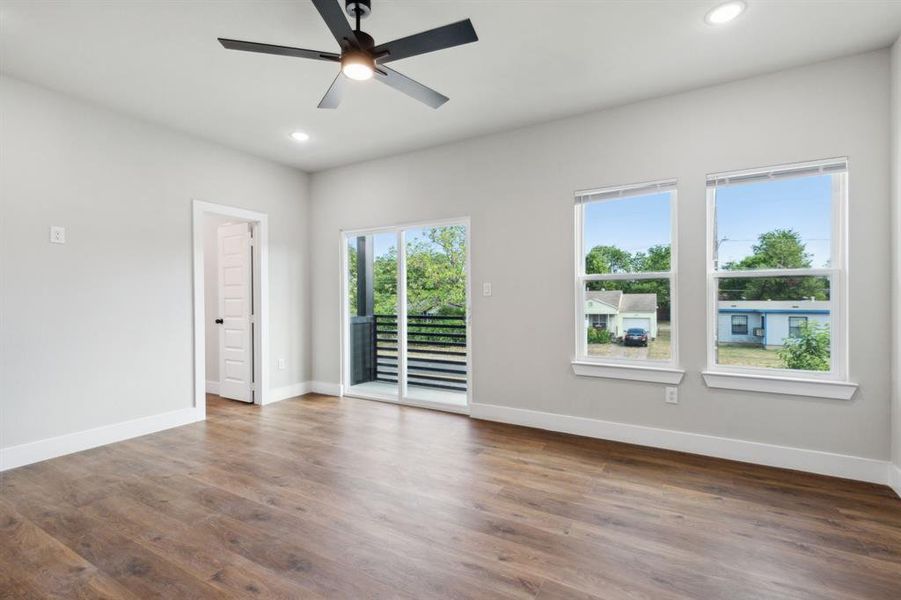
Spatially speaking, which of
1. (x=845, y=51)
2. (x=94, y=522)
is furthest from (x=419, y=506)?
(x=845, y=51)

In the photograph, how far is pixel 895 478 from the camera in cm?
270

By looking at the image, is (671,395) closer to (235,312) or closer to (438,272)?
(438,272)

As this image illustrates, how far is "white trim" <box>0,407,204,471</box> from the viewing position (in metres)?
3.14

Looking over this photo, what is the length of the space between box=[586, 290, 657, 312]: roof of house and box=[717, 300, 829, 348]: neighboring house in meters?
0.50

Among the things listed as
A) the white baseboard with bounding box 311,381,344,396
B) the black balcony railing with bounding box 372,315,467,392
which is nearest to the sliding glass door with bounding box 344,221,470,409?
the black balcony railing with bounding box 372,315,467,392

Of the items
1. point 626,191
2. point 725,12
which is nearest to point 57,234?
point 626,191

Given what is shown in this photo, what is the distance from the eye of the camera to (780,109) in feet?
10.1

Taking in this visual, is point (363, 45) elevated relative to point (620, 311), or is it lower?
elevated

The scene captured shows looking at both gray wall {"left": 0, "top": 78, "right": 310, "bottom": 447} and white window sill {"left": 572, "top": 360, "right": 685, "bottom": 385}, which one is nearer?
gray wall {"left": 0, "top": 78, "right": 310, "bottom": 447}

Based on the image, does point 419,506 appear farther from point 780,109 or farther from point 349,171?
point 349,171

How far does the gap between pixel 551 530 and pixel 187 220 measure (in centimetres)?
417

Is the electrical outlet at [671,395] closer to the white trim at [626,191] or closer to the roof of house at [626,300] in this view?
the roof of house at [626,300]

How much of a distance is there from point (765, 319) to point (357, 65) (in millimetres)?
3236

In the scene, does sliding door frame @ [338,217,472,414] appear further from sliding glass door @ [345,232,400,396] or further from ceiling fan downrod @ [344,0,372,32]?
ceiling fan downrod @ [344,0,372,32]
